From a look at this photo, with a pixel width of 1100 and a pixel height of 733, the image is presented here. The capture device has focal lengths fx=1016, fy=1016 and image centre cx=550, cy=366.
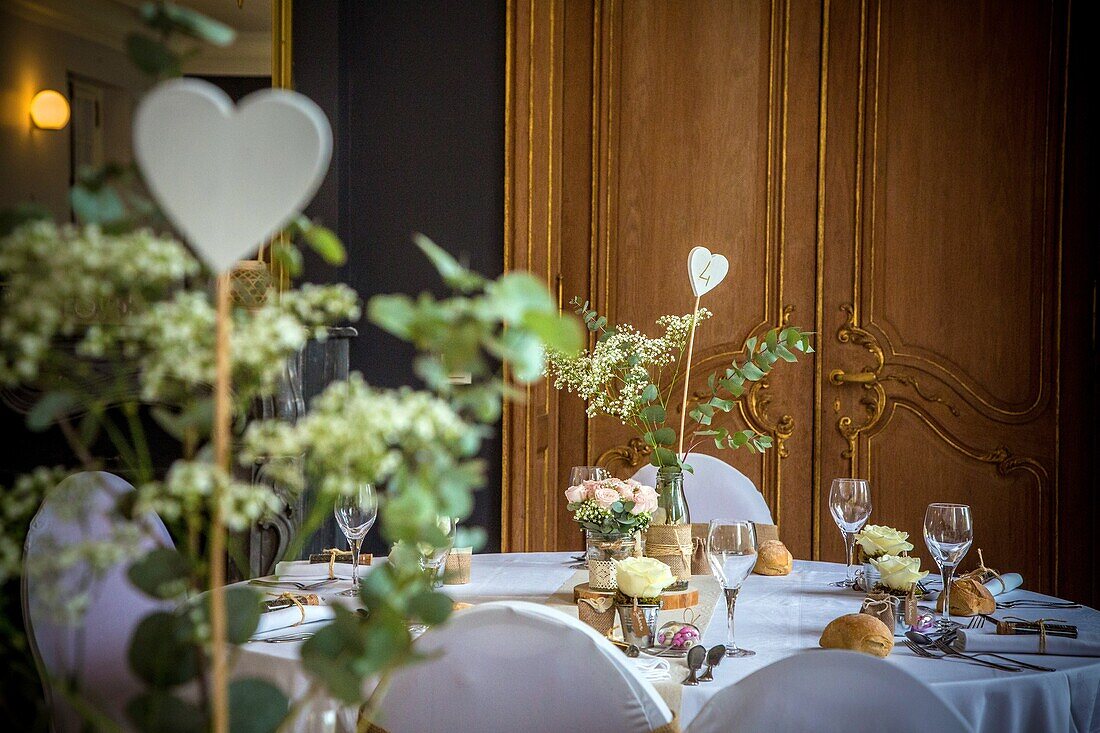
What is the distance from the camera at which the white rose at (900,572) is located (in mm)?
1649

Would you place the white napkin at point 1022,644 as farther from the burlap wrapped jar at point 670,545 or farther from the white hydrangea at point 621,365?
the white hydrangea at point 621,365

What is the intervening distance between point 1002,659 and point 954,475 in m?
2.53

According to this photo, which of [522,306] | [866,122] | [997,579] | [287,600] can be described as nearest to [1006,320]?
[866,122]

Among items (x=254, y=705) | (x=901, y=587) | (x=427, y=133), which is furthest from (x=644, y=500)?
(x=427, y=133)

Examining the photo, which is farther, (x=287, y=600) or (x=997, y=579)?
(x=997, y=579)

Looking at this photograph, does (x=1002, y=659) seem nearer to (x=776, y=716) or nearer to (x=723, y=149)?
(x=776, y=716)

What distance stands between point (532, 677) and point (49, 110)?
2.12 m

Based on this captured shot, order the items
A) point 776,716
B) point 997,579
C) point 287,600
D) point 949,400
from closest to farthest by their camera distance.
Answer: point 776,716 < point 287,600 < point 997,579 < point 949,400

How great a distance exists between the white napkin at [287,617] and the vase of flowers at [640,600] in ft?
1.47

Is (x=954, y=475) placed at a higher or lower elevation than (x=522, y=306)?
lower

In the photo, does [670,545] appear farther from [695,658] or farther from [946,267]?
[946,267]

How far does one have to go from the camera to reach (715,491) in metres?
2.71

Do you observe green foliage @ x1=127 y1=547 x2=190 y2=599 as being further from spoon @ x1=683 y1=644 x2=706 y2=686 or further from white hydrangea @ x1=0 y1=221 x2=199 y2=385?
spoon @ x1=683 y1=644 x2=706 y2=686

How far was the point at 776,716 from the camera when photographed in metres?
1.00
